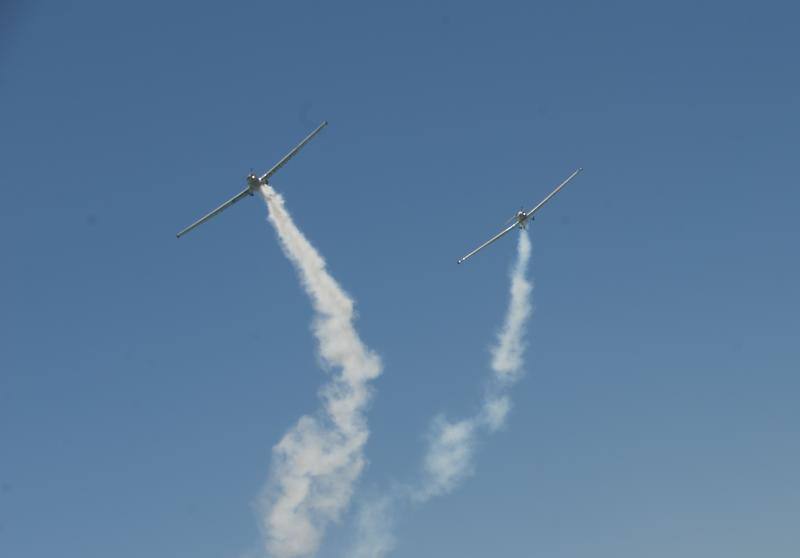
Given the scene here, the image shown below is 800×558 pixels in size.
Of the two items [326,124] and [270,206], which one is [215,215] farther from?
[326,124]

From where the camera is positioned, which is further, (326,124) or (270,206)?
(270,206)

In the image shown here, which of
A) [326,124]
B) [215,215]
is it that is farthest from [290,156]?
[215,215]

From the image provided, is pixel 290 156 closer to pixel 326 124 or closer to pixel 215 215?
pixel 326 124

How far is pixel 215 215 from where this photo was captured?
18888 cm

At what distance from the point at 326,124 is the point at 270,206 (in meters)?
22.2

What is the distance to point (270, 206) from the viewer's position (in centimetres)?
19262

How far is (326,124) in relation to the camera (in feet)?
589

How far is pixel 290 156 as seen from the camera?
17962cm

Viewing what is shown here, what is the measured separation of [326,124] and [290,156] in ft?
28.1

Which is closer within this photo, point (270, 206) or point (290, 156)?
point (290, 156)

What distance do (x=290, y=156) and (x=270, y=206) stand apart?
52.9 ft
